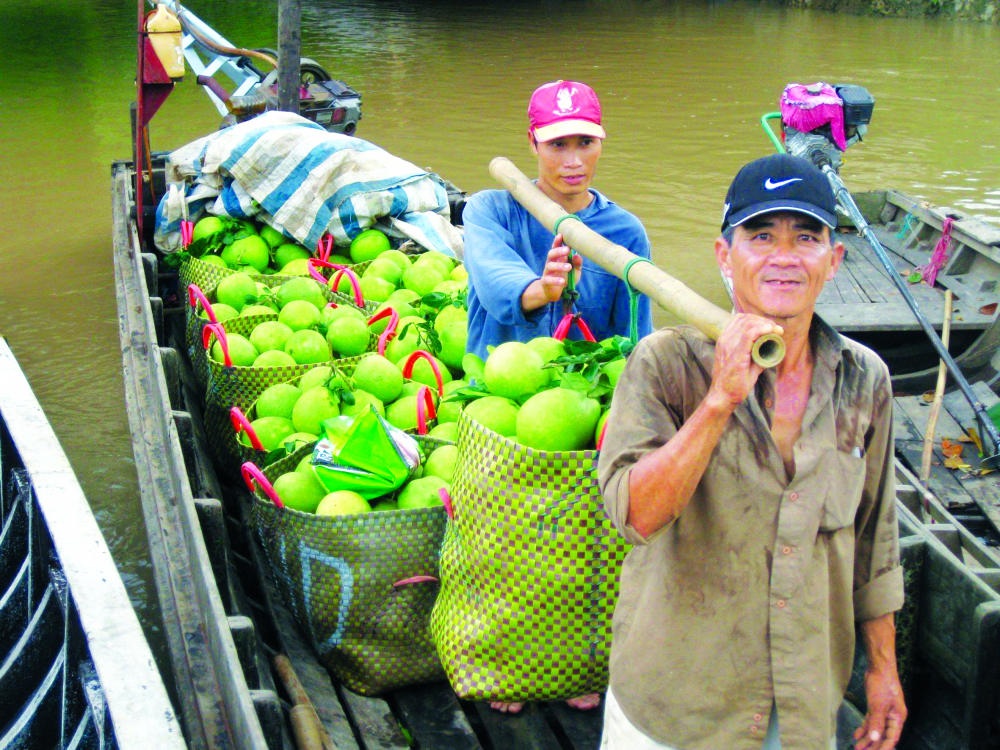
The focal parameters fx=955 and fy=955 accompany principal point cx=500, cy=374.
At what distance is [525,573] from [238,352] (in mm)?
1763

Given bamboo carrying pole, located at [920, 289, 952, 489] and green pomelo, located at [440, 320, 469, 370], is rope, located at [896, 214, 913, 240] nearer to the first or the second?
bamboo carrying pole, located at [920, 289, 952, 489]

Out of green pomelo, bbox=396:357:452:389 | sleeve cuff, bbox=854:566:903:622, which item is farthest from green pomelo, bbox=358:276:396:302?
sleeve cuff, bbox=854:566:903:622

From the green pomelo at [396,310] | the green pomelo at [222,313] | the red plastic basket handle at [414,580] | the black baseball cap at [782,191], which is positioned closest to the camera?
the black baseball cap at [782,191]

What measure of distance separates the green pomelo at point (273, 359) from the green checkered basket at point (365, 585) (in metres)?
0.87

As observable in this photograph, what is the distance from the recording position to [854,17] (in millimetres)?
24547

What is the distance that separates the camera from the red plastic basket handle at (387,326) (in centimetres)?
331

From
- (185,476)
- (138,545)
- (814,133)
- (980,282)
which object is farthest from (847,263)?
(185,476)

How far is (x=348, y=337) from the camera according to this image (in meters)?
3.60

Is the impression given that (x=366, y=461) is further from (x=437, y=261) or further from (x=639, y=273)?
(x=437, y=261)

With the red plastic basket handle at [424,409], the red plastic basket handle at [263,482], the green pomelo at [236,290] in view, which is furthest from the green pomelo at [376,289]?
the red plastic basket handle at [263,482]

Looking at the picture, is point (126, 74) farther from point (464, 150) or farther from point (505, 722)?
point (505, 722)

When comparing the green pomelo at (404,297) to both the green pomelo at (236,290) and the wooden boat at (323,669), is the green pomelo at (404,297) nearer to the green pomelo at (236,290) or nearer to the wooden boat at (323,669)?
the green pomelo at (236,290)

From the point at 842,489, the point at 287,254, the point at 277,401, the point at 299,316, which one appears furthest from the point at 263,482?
the point at 287,254

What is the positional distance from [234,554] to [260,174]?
7.82 feet
